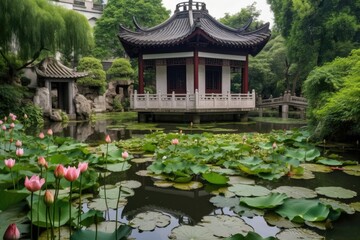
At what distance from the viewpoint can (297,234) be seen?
2363 millimetres

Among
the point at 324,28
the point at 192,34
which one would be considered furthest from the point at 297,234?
the point at 324,28

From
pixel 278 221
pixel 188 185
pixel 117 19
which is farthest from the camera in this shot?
pixel 117 19

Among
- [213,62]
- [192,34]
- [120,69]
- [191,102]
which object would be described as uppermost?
[192,34]

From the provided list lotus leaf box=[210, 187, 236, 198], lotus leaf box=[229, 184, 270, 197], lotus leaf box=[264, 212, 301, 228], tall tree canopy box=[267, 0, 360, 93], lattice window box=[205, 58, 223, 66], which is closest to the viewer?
lotus leaf box=[264, 212, 301, 228]

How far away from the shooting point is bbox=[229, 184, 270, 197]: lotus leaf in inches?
125

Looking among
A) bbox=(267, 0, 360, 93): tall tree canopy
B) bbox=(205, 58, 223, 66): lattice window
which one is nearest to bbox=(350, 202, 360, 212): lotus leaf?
bbox=(205, 58, 223, 66): lattice window

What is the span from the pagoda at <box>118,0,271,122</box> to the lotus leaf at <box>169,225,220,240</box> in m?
11.3

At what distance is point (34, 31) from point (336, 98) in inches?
485

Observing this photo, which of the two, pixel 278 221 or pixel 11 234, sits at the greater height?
pixel 11 234

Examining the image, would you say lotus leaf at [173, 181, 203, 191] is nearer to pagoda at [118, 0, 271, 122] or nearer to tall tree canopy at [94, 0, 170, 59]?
pagoda at [118, 0, 271, 122]

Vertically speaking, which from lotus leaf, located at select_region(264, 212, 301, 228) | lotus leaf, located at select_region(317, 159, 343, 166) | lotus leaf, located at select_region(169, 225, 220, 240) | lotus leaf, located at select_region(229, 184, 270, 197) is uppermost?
lotus leaf, located at select_region(317, 159, 343, 166)

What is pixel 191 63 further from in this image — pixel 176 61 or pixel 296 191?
pixel 296 191

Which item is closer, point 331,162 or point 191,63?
point 331,162

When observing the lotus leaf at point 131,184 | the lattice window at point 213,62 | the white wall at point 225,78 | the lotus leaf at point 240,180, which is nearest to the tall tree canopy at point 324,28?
the white wall at point 225,78
